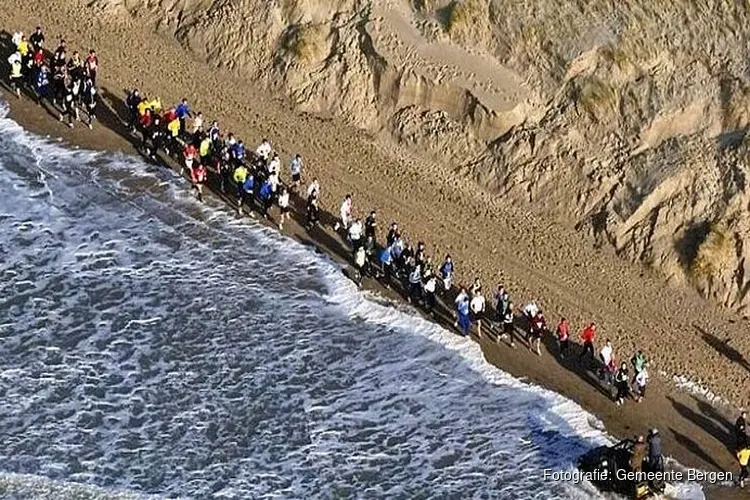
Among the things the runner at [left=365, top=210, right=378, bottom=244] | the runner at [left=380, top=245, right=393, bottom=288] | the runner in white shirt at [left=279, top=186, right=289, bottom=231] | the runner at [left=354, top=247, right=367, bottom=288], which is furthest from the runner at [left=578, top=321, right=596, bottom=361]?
the runner in white shirt at [left=279, top=186, right=289, bottom=231]

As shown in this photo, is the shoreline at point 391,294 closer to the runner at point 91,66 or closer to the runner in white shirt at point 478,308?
the runner in white shirt at point 478,308

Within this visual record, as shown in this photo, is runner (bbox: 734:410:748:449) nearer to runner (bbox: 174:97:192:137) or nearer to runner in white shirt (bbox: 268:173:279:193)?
runner in white shirt (bbox: 268:173:279:193)

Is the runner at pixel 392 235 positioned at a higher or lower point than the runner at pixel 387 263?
higher

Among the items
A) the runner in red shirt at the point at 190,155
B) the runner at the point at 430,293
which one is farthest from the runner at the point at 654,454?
the runner in red shirt at the point at 190,155

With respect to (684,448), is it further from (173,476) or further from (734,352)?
(173,476)

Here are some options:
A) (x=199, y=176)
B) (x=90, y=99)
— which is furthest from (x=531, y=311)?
(x=90, y=99)

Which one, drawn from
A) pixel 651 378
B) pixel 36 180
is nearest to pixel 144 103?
pixel 36 180
